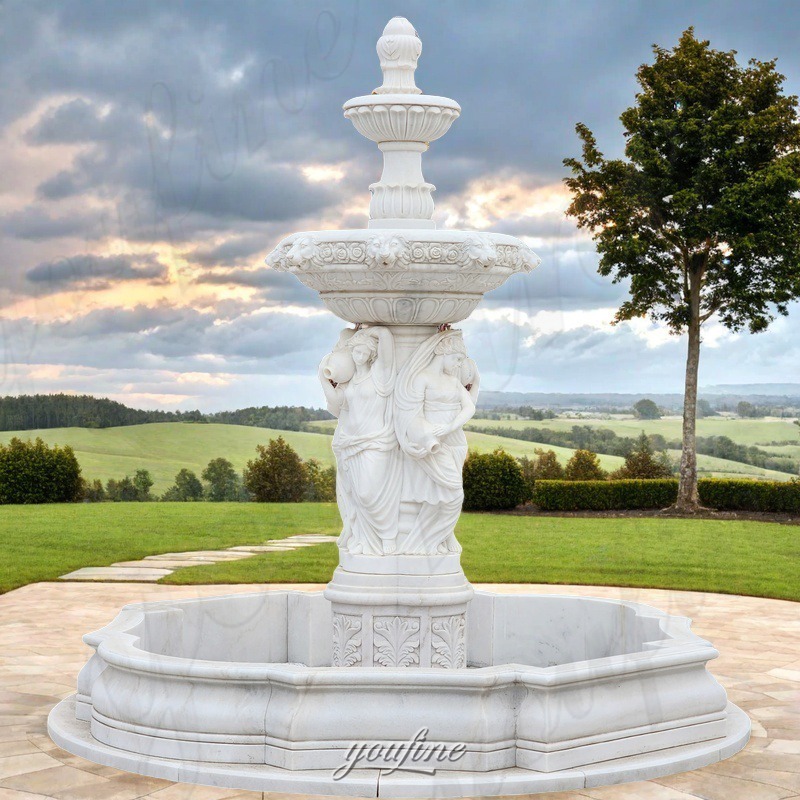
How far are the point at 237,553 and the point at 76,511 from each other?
643cm

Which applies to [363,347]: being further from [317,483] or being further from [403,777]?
[317,483]

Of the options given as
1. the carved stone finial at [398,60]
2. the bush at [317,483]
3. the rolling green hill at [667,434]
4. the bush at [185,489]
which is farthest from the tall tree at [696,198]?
the carved stone finial at [398,60]

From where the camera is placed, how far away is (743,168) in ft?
72.9

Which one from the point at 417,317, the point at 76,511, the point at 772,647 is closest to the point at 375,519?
the point at 417,317

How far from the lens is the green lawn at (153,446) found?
86.0 feet


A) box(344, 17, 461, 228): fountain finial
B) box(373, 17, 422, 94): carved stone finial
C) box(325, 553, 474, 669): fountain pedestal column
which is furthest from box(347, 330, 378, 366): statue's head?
box(373, 17, 422, 94): carved stone finial

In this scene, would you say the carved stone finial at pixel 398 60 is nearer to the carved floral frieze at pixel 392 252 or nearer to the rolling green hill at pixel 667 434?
the carved floral frieze at pixel 392 252

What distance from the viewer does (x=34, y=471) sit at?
2292 cm

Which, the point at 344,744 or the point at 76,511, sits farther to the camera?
the point at 76,511

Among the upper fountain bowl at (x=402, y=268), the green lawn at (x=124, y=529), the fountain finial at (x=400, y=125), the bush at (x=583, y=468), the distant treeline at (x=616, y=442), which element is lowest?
the green lawn at (x=124, y=529)

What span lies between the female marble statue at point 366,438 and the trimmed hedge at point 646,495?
619 inches

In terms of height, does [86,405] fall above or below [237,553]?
above

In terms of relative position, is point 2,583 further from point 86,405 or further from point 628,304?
point 628,304

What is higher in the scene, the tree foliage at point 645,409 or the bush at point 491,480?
the tree foliage at point 645,409
